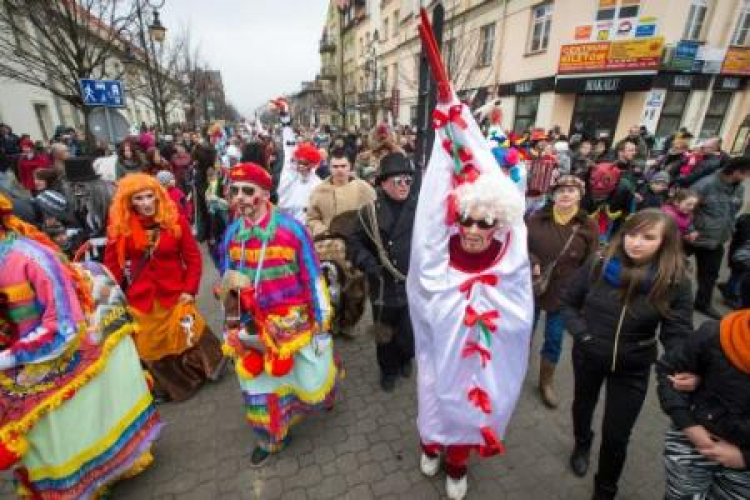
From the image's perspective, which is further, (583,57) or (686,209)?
(583,57)

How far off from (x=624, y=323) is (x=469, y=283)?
35.2 inches

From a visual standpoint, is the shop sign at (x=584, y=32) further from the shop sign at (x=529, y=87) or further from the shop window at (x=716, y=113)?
the shop window at (x=716, y=113)

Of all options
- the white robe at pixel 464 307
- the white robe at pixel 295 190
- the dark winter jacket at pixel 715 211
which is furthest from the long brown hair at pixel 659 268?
the white robe at pixel 295 190

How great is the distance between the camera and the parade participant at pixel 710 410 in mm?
1526

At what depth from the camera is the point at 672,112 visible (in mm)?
13633

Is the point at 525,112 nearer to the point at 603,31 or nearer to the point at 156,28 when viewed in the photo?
the point at 603,31

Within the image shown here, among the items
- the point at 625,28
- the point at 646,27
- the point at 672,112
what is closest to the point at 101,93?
the point at 625,28

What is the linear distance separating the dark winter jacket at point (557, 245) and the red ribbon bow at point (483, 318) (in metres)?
1.23

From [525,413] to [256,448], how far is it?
2.24 m

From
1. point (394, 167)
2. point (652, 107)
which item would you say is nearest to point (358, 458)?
point (394, 167)

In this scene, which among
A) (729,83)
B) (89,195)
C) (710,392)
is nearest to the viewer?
(710,392)

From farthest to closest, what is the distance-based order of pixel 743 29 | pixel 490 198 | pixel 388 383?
pixel 743 29, pixel 388 383, pixel 490 198

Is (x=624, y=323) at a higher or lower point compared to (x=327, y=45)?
lower

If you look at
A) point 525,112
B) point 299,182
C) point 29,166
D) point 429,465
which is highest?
point 525,112
